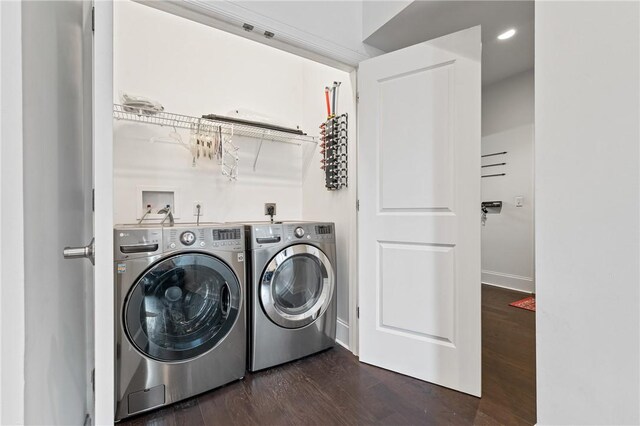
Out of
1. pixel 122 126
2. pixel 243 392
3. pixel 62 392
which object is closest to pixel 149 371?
pixel 243 392

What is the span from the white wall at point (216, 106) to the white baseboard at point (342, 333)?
127 mm

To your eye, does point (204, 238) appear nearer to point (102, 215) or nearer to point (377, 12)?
point (102, 215)

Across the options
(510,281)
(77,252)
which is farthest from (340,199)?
(510,281)

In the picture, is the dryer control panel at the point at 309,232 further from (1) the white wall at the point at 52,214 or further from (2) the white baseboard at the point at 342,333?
(1) the white wall at the point at 52,214

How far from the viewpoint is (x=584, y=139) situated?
0.84 m

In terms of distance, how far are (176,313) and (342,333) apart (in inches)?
46.7

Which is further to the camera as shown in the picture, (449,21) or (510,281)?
(510,281)

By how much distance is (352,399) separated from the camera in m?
1.44

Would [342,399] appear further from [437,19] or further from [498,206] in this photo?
[498,206]

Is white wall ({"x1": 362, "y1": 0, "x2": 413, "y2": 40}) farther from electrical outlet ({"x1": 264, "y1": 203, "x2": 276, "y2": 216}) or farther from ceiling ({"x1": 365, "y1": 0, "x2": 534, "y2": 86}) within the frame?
electrical outlet ({"x1": 264, "y1": 203, "x2": 276, "y2": 216})

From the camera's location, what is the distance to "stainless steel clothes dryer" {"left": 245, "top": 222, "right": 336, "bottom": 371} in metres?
1.66

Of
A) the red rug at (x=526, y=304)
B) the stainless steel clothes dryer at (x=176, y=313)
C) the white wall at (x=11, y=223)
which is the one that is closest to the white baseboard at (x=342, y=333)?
the stainless steel clothes dryer at (x=176, y=313)

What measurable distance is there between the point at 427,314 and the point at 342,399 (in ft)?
2.15

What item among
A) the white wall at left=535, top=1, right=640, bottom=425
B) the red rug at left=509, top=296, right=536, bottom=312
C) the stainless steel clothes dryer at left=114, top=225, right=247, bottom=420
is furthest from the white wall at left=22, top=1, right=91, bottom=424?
the red rug at left=509, top=296, right=536, bottom=312
